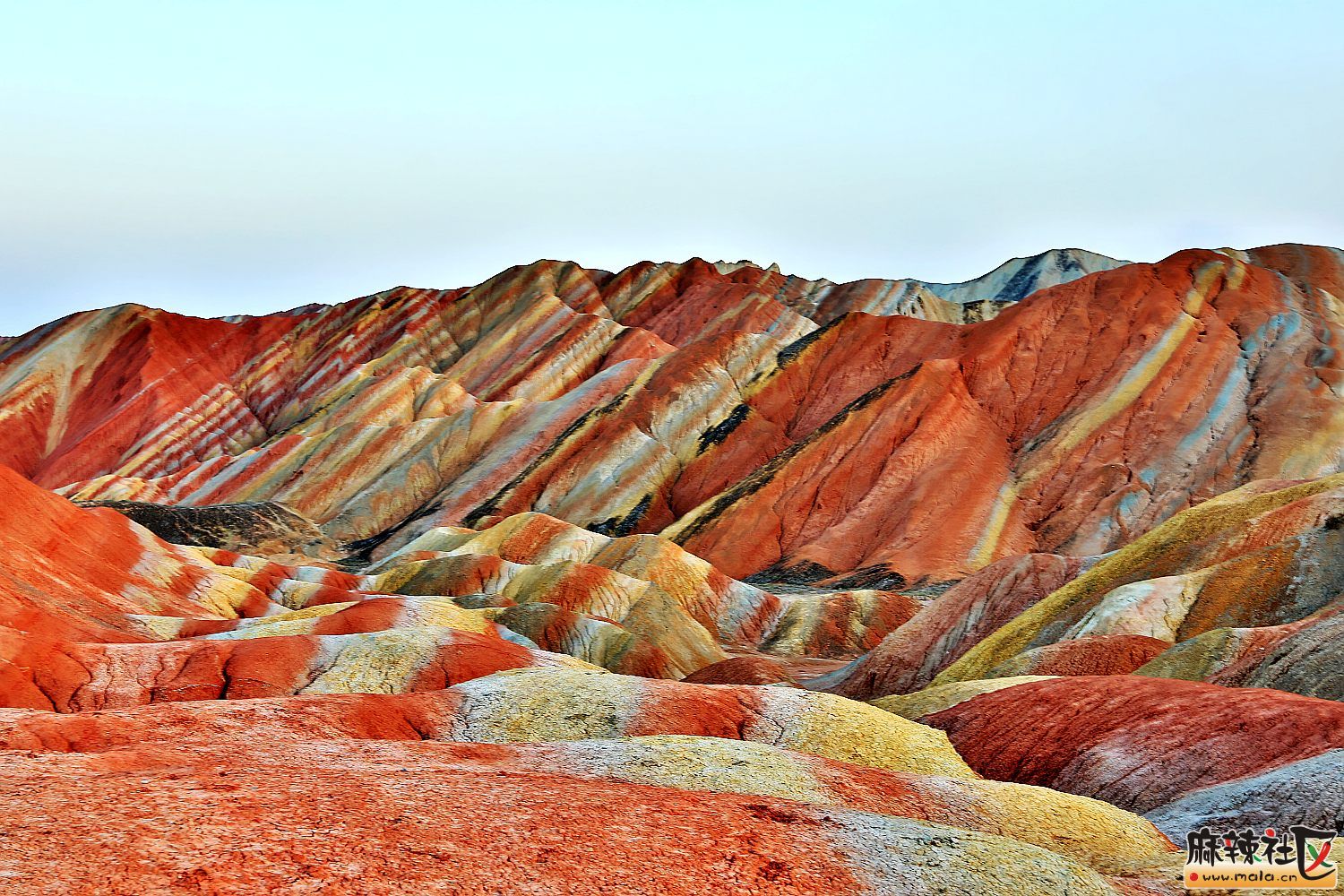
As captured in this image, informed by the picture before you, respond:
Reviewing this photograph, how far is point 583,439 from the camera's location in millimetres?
115000

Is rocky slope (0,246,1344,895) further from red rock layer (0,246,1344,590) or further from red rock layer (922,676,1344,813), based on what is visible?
Answer: red rock layer (0,246,1344,590)

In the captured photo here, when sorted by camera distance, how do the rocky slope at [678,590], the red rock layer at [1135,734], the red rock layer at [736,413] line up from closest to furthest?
the rocky slope at [678,590] < the red rock layer at [1135,734] < the red rock layer at [736,413]

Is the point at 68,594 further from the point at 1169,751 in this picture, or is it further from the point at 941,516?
the point at 941,516

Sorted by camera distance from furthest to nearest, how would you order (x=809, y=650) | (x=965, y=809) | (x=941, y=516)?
(x=941, y=516)
(x=809, y=650)
(x=965, y=809)

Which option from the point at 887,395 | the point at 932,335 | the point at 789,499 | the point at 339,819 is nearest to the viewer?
the point at 339,819

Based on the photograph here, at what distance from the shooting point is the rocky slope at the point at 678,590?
16.2 metres

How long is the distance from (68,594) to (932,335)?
93.5 m

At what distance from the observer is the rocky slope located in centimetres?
1619

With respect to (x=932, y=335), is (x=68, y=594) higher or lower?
lower

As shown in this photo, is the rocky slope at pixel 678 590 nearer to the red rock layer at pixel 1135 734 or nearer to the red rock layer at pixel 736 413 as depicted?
the red rock layer at pixel 1135 734

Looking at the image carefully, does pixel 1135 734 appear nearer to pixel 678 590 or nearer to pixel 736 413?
pixel 678 590

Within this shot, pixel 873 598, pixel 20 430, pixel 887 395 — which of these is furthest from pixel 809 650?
pixel 20 430

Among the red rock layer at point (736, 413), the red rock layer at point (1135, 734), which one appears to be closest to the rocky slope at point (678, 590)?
the red rock layer at point (1135, 734)

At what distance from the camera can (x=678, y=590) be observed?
255 feet
